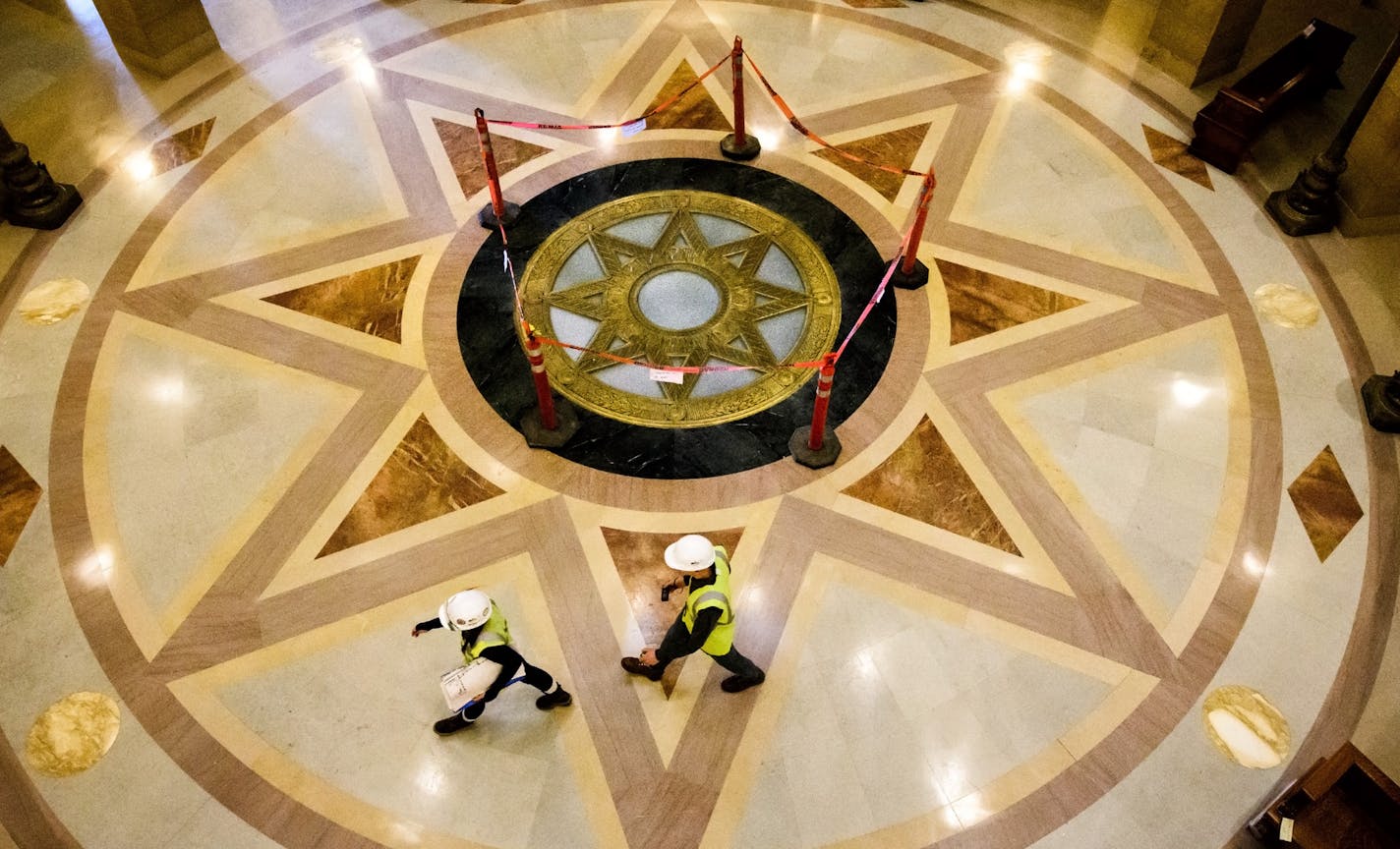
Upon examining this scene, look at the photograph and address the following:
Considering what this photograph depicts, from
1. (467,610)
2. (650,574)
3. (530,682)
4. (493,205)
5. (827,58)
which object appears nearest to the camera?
(467,610)

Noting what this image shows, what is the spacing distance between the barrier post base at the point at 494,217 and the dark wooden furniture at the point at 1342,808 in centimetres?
688

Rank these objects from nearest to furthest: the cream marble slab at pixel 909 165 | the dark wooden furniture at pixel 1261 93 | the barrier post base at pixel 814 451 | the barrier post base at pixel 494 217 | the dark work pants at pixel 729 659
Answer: the dark work pants at pixel 729 659 → the barrier post base at pixel 814 451 → the barrier post base at pixel 494 217 → the dark wooden furniture at pixel 1261 93 → the cream marble slab at pixel 909 165

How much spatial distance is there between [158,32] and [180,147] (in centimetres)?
160

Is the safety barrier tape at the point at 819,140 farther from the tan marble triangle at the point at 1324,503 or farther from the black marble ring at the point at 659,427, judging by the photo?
the tan marble triangle at the point at 1324,503

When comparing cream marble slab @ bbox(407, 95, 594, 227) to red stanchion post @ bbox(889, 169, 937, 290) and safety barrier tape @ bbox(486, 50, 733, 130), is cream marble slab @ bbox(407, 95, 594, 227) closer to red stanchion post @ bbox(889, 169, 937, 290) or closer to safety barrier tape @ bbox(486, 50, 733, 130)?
safety barrier tape @ bbox(486, 50, 733, 130)

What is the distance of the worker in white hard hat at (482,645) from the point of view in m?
4.52

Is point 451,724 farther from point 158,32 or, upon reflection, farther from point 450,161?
point 158,32

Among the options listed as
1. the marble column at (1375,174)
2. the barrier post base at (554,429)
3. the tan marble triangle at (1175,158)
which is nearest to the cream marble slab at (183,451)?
the barrier post base at (554,429)

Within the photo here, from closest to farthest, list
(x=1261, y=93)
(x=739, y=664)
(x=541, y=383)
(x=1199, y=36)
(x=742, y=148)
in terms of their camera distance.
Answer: (x=739, y=664)
(x=541, y=383)
(x=1261, y=93)
(x=742, y=148)
(x=1199, y=36)

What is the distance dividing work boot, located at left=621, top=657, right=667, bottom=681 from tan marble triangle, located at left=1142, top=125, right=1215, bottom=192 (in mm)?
6744

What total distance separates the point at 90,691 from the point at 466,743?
2.37 metres

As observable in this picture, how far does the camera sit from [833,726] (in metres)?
5.36

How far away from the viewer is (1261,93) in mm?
8047

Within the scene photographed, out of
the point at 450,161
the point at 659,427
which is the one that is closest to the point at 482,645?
the point at 659,427
